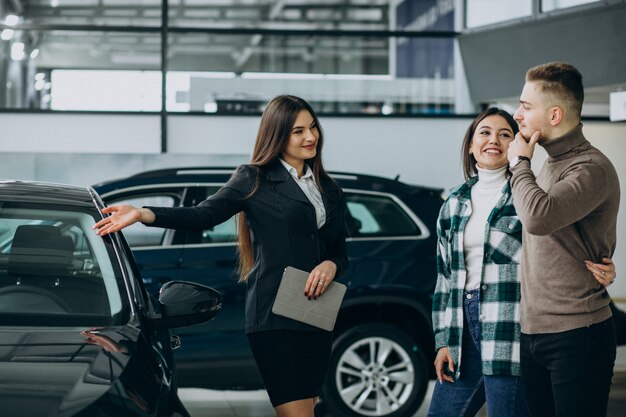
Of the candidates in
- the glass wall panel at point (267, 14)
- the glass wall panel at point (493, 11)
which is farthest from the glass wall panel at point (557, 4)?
the glass wall panel at point (267, 14)

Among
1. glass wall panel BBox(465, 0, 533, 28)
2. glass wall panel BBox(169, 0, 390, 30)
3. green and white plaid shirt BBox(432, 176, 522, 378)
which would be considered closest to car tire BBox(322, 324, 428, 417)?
green and white plaid shirt BBox(432, 176, 522, 378)

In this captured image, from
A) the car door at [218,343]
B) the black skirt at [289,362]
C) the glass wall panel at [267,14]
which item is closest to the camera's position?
the black skirt at [289,362]

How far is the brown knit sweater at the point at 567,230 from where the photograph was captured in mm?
3387

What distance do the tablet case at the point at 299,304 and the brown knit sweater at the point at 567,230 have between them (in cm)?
81

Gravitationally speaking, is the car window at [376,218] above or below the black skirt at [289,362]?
above

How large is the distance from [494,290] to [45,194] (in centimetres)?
170

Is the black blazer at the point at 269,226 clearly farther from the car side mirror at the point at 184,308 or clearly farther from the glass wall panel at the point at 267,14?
the glass wall panel at the point at 267,14

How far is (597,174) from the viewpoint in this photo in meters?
3.43

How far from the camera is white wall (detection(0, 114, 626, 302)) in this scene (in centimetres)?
1230

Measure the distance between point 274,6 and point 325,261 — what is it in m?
8.83

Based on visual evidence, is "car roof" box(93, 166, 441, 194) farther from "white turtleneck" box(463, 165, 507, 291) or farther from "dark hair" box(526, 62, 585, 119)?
"dark hair" box(526, 62, 585, 119)

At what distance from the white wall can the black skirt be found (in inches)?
312

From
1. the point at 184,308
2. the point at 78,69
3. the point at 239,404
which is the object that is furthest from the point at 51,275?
the point at 78,69

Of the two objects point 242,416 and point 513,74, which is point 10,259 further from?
point 513,74
